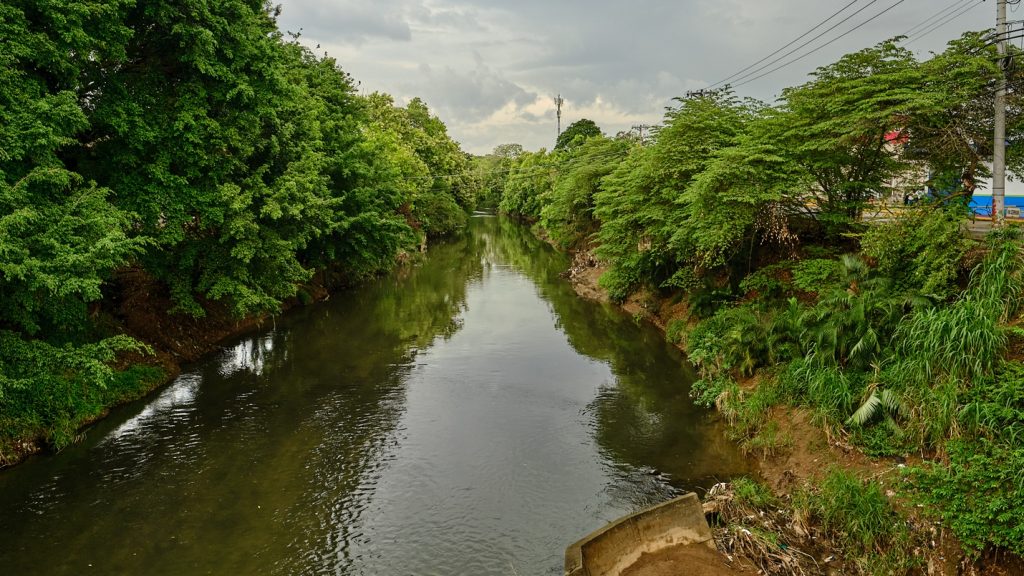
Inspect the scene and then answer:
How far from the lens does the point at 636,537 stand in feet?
34.2

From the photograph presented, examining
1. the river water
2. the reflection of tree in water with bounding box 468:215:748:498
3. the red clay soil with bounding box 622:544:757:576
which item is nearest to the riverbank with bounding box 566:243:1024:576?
the red clay soil with bounding box 622:544:757:576

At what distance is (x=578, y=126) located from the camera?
288ft

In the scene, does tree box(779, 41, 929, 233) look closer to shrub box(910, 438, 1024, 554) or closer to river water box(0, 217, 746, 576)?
river water box(0, 217, 746, 576)

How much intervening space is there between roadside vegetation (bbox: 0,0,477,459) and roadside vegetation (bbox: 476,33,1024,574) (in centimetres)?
1395

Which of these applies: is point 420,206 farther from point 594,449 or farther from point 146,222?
point 594,449

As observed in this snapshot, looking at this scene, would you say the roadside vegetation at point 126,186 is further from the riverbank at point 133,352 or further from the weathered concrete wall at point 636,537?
the weathered concrete wall at point 636,537

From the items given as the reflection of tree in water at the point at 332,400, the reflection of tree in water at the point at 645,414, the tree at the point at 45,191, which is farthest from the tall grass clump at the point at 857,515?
the tree at the point at 45,191

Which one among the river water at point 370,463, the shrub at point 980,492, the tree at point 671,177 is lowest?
the river water at point 370,463

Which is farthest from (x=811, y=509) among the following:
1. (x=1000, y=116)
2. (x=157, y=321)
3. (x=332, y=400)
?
(x=157, y=321)

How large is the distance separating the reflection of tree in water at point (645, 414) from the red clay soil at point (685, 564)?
6.94 ft

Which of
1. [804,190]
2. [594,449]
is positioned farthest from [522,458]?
[804,190]

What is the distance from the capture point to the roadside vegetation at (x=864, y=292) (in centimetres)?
996

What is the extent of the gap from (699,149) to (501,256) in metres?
33.4

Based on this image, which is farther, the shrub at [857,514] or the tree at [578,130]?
the tree at [578,130]
